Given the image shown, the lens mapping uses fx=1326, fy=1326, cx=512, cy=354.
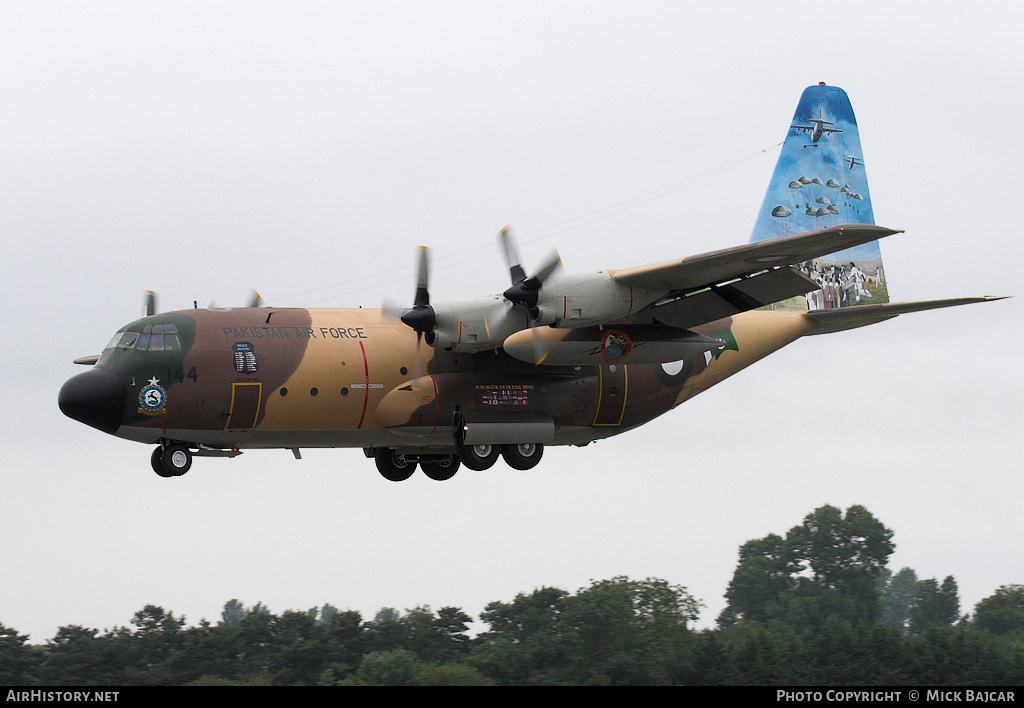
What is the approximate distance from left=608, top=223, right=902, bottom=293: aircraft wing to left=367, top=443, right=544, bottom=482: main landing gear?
4.62 m

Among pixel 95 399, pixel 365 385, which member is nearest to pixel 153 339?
pixel 95 399

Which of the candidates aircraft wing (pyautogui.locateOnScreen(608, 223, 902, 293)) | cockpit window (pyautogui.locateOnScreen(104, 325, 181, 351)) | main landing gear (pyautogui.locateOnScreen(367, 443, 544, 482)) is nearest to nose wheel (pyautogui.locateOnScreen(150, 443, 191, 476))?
cockpit window (pyautogui.locateOnScreen(104, 325, 181, 351))

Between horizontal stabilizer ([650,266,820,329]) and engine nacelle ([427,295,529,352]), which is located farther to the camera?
engine nacelle ([427,295,529,352])

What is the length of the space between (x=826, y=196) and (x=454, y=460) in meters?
10.7

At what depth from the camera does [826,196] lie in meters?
30.9

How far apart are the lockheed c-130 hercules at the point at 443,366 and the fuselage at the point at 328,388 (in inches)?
1.0

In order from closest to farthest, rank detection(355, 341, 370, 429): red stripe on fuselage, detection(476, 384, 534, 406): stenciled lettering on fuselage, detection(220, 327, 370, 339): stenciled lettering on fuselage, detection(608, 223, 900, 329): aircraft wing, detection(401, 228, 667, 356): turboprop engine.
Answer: detection(608, 223, 900, 329): aircraft wing, detection(401, 228, 667, 356): turboprop engine, detection(220, 327, 370, 339): stenciled lettering on fuselage, detection(355, 341, 370, 429): red stripe on fuselage, detection(476, 384, 534, 406): stenciled lettering on fuselage

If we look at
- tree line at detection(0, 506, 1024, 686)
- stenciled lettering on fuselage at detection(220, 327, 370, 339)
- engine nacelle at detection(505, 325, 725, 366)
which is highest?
stenciled lettering on fuselage at detection(220, 327, 370, 339)

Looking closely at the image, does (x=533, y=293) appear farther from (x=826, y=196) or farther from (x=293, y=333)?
(x=826, y=196)

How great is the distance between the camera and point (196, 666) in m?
31.7

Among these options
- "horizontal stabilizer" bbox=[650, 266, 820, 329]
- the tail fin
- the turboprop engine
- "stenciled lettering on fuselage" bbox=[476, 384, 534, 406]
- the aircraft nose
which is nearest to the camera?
the aircraft nose

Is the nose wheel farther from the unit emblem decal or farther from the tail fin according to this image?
the tail fin

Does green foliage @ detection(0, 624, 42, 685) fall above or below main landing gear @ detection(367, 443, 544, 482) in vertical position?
below

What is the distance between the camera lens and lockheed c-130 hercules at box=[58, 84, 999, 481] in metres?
24.0
